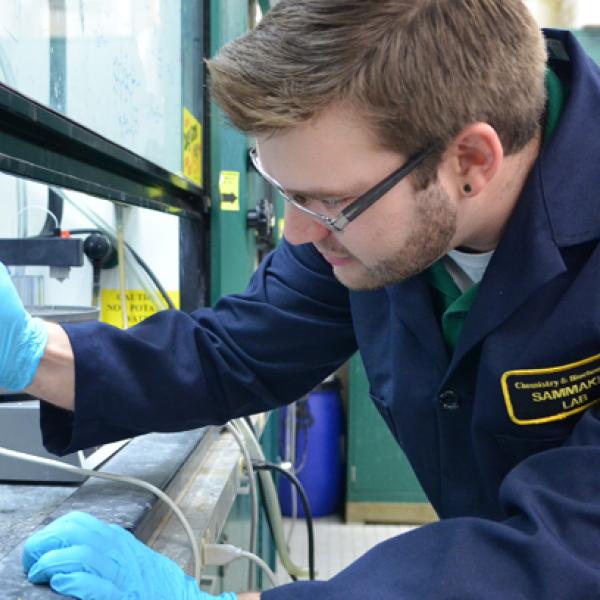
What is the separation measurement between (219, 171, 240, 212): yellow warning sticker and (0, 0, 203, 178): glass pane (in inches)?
3.0

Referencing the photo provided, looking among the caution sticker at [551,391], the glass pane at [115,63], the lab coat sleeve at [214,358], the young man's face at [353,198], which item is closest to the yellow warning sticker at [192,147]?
the glass pane at [115,63]

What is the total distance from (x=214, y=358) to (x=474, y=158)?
456 mm

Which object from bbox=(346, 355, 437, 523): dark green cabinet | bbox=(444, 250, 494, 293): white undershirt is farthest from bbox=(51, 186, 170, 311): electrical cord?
bbox=(346, 355, 437, 523): dark green cabinet

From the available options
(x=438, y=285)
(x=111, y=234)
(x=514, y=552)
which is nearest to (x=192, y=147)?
(x=111, y=234)

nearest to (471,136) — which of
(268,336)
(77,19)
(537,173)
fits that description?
(537,173)

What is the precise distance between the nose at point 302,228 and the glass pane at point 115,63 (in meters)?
0.32

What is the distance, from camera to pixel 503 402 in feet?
2.72

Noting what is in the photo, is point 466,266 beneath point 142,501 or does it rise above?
above

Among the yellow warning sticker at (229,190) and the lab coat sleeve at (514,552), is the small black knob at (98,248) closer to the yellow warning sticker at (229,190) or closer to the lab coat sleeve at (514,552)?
the yellow warning sticker at (229,190)

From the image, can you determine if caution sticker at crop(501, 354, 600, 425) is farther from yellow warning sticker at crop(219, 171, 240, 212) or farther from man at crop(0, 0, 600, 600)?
yellow warning sticker at crop(219, 171, 240, 212)

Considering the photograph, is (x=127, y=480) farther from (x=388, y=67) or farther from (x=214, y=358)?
(x=388, y=67)

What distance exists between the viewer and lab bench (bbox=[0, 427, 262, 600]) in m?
0.73

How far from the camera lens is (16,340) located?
776 millimetres

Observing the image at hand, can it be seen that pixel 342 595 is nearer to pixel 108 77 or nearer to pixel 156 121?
pixel 108 77
